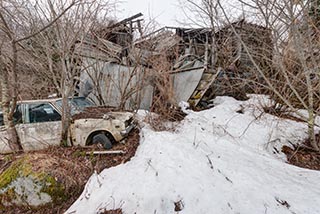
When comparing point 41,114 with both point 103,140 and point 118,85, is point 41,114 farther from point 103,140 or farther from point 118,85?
point 118,85

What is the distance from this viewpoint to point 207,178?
398 centimetres

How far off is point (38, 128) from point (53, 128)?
376mm

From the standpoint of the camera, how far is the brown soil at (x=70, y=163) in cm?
435

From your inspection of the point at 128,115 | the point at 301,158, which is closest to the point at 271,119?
the point at 301,158

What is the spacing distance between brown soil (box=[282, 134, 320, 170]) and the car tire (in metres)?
4.40

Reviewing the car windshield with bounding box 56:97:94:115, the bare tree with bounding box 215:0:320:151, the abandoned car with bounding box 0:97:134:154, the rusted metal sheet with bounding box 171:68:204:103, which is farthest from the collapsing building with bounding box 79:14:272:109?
the abandoned car with bounding box 0:97:134:154

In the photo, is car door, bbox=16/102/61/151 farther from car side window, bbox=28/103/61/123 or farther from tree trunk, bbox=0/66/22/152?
tree trunk, bbox=0/66/22/152

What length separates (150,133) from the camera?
19.2ft

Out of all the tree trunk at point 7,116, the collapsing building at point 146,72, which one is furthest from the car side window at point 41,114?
the collapsing building at point 146,72

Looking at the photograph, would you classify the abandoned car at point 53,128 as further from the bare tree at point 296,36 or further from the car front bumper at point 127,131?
the bare tree at point 296,36

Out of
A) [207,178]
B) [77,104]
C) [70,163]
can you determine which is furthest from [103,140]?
[207,178]

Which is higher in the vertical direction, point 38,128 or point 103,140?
point 38,128

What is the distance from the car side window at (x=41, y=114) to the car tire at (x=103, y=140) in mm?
1135

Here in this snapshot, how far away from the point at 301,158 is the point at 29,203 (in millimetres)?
6146
